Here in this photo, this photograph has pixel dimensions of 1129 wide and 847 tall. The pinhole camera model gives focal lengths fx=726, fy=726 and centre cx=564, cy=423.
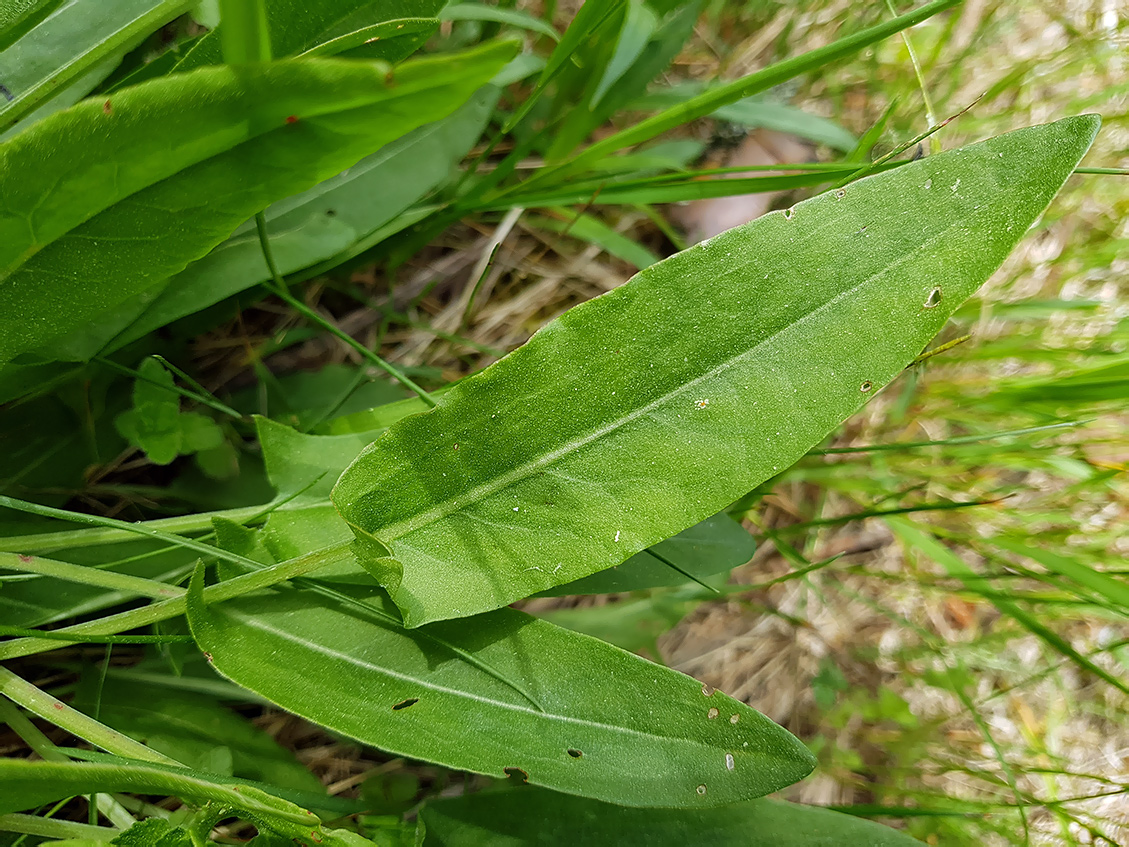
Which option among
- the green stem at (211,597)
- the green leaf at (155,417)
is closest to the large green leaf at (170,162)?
the green leaf at (155,417)

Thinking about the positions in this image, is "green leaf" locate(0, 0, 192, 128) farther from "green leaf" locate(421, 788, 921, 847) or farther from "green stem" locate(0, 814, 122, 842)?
"green leaf" locate(421, 788, 921, 847)

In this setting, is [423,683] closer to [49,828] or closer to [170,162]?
[49,828]

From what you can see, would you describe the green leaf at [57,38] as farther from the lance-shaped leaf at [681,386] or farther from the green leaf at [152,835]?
the green leaf at [152,835]

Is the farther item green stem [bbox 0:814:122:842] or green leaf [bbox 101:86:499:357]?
green leaf [bbox 101:86:499:357]

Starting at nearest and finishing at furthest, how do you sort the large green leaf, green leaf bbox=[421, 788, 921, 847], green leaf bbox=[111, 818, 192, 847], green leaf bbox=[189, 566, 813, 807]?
the large green leaf → green leaf bbox=[111, 818, 192, 847] → green leaf bbox=[189, 566, 813, 807] → green leaf bbox=[421, 788, 921, 847]

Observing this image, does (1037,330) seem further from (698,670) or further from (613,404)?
(613,404)

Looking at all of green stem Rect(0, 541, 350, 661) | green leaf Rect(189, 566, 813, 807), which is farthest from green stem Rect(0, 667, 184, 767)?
green leaf Rect(189, 566, 813, 807)
